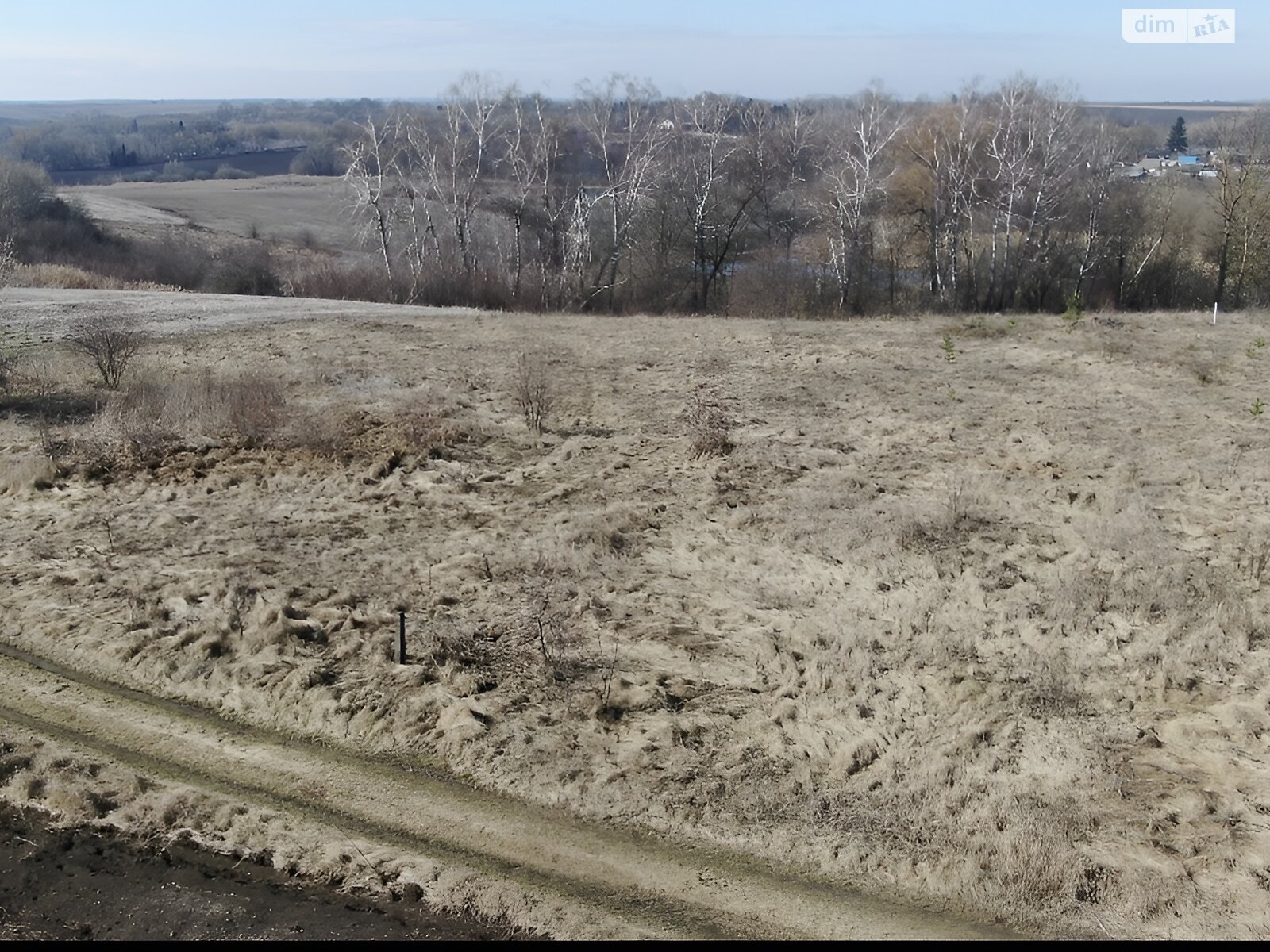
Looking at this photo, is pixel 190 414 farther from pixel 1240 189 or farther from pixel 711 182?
pixel 1240 189

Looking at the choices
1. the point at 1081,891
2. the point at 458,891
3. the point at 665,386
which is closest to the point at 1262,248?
the point at 665,386

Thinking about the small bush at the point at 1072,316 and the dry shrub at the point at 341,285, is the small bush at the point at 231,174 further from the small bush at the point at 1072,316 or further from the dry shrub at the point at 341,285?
the small bush at the point at 1072,316

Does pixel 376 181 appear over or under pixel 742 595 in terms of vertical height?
over

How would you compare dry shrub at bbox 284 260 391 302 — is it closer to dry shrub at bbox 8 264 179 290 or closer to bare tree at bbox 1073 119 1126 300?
dry shrub at bbox 8 264 179 290

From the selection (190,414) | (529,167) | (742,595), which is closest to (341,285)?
(529,167)

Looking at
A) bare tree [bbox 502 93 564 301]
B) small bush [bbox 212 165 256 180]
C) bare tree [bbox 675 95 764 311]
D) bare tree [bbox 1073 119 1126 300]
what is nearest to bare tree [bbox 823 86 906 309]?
bare tree [bbox 675 95 764 311]

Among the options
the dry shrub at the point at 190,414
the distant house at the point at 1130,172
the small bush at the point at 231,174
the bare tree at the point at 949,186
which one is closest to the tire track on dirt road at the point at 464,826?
the dry shrub at the point at 190,414

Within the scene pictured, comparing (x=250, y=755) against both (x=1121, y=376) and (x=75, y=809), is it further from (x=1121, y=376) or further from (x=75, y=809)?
(x=1121, y=376)
